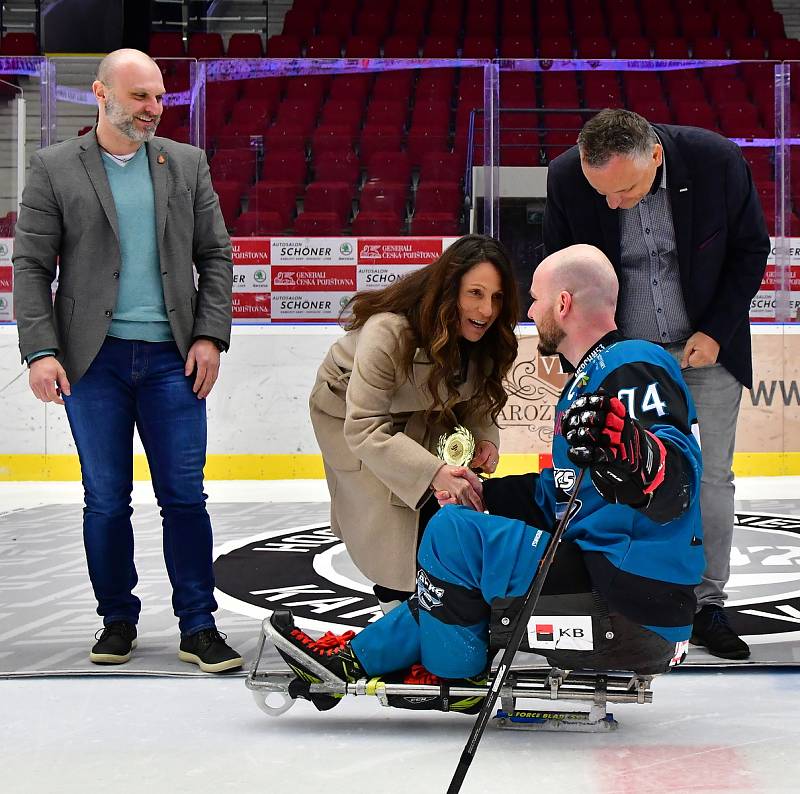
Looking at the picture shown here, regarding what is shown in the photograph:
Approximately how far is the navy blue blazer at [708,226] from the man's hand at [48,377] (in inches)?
49.2

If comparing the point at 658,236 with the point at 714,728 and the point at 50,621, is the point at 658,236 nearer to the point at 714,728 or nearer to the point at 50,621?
the point at 714,728

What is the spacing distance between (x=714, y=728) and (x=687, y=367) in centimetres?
95

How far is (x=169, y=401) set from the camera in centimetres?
→ 246

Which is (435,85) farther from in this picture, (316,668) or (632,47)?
(316,668)

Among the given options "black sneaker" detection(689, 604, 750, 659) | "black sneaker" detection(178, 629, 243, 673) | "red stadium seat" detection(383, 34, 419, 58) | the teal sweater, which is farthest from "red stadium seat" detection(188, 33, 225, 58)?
"black sneaker" detection(689, 604, 750, 659)

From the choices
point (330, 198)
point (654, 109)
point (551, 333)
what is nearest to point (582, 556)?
point (551, 333)

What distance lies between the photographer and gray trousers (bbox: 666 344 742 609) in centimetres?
259

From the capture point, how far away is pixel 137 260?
8.06 feet

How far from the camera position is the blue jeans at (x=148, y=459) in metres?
2.44

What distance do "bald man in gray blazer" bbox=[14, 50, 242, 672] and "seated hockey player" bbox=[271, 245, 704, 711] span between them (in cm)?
63

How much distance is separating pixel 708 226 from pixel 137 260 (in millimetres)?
1329

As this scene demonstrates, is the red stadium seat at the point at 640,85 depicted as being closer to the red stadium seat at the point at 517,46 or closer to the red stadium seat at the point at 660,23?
the red stadium seat at the point at 517,46

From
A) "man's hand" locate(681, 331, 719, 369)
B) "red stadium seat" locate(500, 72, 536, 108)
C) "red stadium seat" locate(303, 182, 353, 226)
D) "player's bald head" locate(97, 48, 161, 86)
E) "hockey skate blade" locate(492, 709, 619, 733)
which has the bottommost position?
"hockey skate blade" locate(492, 709, 619, 733)

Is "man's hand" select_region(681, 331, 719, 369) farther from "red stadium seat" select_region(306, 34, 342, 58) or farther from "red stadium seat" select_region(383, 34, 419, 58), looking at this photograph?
"red stadium seat" select_region(306, 34, 342, 58)
